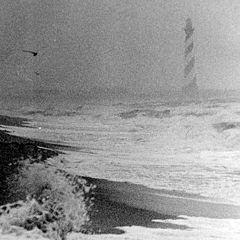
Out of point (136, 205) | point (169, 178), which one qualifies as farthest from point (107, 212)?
point (169, 178)

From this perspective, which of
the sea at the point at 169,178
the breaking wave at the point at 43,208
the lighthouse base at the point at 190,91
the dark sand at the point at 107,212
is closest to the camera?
the breaking wave at the point at 43,208

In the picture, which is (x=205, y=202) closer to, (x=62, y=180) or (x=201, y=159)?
(x=62, y=180)

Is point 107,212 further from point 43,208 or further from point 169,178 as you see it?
point 169,178

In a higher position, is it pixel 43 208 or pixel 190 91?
pixel 190 91

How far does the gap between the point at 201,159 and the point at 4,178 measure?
9098mm

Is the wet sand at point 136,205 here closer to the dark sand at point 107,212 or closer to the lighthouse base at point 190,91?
the dark sand at point 107,212

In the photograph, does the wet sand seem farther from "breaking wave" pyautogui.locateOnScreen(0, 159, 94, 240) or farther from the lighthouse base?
the lighthouse base

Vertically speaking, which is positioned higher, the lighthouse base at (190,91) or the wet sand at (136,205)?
the lighthouse base at (190,91)

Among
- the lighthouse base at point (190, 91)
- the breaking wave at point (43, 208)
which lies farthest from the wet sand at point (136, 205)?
the lighthouse base at point (190, 91)

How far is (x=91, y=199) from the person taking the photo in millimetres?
10070

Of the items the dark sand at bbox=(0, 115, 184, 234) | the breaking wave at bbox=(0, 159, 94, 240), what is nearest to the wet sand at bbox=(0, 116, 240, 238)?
the dark sand at bbox=(0, 115, 184, 234)

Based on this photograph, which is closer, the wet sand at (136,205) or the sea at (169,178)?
the sea at (169,178)

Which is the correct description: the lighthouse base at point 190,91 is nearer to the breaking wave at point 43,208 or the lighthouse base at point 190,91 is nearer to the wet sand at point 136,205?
the wet sand at point 136,205

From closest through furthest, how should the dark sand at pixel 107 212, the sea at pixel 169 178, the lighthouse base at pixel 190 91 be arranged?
the sea at pixel 169 178 < the dark sand at pixel 107 212 < the lighthouse base at pixel 190 91
